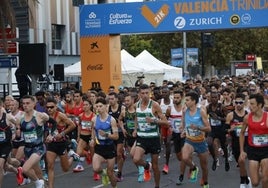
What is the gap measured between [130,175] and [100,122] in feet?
10.5

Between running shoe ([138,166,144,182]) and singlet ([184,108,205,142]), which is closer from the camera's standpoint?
singlet ([184,108,205,142])

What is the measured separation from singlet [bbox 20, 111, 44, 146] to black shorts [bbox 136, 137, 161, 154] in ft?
6.16

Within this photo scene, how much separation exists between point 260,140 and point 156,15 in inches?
571

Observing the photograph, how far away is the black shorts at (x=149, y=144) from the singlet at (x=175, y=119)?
1.83m

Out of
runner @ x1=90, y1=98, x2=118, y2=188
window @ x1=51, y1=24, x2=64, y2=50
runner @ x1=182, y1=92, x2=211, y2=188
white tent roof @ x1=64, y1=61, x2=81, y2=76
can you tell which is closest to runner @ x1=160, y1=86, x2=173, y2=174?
runner @ x1=182, y1=92, x2=211, y2=188

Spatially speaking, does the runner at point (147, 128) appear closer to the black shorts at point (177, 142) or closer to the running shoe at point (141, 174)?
the running shoe at point (141, 174)

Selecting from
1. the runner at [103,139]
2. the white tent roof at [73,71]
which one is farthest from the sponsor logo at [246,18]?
the runner at [103,139]

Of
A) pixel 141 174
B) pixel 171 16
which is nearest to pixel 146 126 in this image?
pixel 141 174

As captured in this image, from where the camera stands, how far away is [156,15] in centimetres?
2342

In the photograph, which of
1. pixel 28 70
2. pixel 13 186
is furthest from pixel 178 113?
pixel 28 70

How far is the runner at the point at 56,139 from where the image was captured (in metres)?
10.9

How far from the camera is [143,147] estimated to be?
37.2 feet

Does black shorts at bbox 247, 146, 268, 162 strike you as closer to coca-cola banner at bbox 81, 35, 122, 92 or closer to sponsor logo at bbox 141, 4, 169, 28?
sponsor logo at bbox 141, 4, 169, 28

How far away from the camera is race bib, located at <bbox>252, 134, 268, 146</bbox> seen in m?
9.40
